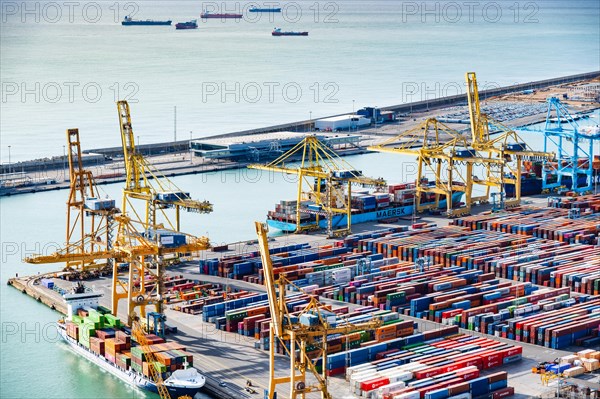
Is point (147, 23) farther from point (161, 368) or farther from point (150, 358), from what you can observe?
point (161, 368)

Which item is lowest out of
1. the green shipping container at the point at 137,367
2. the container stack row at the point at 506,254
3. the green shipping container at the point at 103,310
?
the green shipping container at the point at 137,367

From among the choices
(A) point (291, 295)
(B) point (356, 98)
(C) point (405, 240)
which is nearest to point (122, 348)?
(A) point (291, 295)

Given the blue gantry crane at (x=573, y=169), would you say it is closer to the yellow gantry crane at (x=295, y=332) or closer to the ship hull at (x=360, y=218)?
the ship hull at (x=360, y=218)

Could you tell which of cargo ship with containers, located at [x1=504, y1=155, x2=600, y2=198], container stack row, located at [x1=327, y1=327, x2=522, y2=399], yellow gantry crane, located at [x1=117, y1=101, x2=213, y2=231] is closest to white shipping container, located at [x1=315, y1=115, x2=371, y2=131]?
cargo ship with containers, located at [x1=504, y1=155, x2=600, y2=198]

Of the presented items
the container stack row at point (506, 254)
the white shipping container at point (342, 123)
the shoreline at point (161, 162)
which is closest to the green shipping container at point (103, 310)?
the container stack row at point (506, 254)

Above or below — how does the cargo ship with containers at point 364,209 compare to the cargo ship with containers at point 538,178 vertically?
below

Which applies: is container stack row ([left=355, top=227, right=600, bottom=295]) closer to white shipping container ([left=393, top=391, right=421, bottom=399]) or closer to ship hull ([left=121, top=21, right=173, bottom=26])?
white shipping container ([left=393, top=391, right=421, bottom=399])

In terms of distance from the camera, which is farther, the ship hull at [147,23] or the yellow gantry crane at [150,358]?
the ship hull at [147,23]

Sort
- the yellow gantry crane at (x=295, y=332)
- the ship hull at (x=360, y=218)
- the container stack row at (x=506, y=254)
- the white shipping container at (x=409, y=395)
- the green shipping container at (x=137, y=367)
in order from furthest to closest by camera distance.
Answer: the ship hull at (x=360, y=218) → the container stack row at (x=506, y=254) → the green shipping container at (x=137, y=367) → the white shipping container at (x=409, y=395) → the yellow gantry crane at (x=295, y=332)
